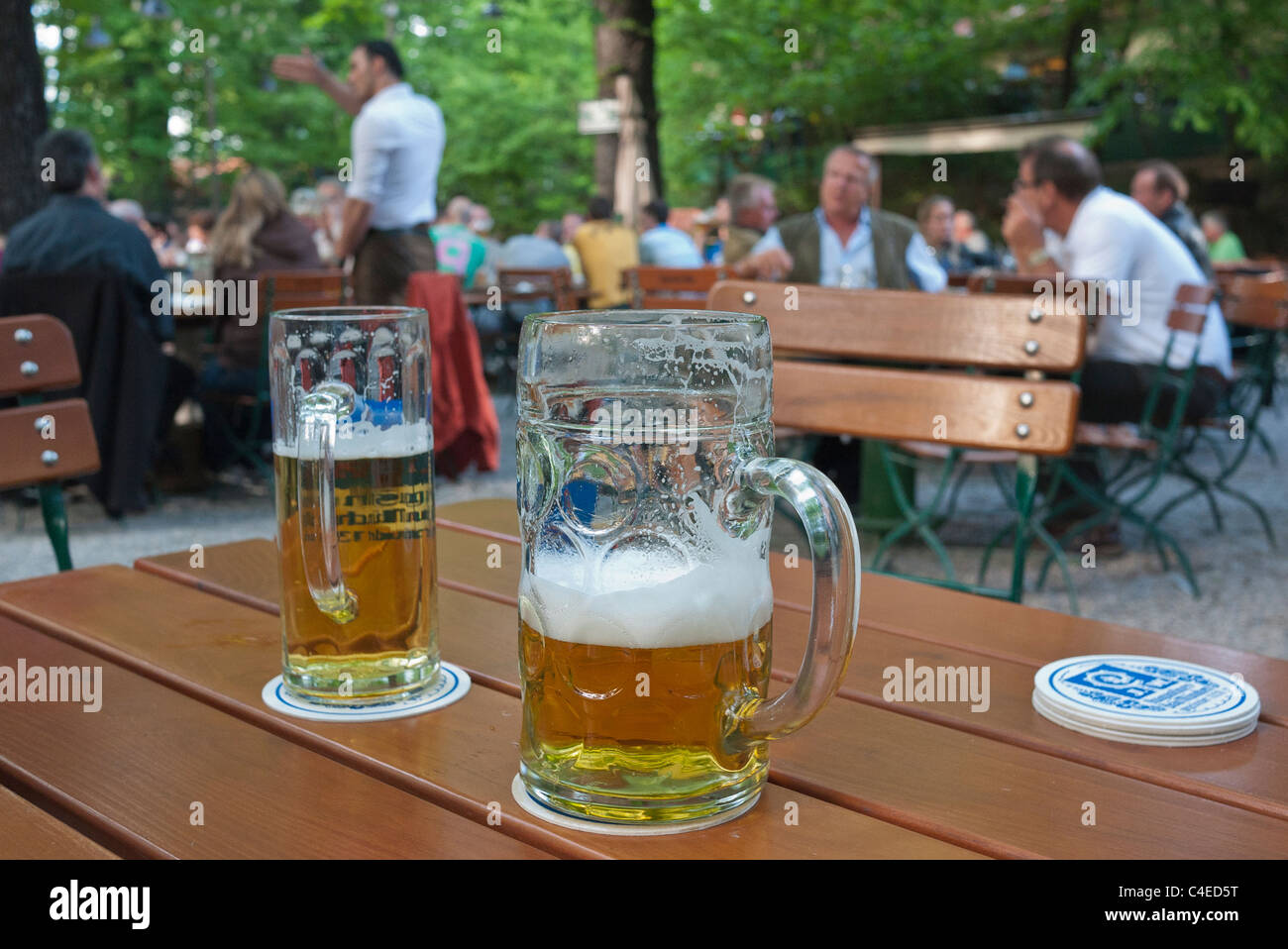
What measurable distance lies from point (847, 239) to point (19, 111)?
453 cm

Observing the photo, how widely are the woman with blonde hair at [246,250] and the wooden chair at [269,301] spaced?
0.05m

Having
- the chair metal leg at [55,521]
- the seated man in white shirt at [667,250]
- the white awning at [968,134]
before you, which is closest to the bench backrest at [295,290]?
the chair metal leg at [55,521]

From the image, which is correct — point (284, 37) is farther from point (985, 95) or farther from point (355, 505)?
point (355, 505)

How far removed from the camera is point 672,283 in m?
5.68

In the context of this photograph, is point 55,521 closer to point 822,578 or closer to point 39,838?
point 39,838

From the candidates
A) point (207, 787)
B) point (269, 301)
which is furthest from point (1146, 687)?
point (269, 301)

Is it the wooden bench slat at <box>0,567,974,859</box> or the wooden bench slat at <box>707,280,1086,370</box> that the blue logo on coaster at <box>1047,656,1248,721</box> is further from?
the wooden bench slat at <box>707,280,1086,370</box>

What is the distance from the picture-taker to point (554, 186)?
83.1ft

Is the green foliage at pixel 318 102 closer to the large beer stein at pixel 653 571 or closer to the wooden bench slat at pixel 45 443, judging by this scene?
the wooden bench slat at pixel 45 443

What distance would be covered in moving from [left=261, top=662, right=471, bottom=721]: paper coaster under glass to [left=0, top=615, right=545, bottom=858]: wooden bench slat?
0.12 ft

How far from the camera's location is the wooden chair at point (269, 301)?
16.8 feet

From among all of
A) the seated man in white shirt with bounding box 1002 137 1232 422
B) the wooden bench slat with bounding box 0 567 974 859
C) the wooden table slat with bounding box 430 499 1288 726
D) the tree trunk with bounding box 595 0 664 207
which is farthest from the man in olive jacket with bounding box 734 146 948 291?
the tree trunk with bounding box 595 0 664 207
